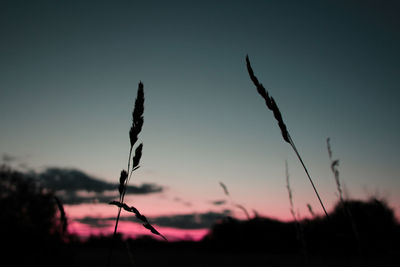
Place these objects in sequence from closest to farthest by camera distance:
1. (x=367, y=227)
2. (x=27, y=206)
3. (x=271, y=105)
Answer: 1. (x=271, y=105)
2. (x=367, y=227)
3. (x=27, y=206)

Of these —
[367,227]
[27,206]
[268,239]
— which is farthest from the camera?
[27,206]

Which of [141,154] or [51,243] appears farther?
[51,243]

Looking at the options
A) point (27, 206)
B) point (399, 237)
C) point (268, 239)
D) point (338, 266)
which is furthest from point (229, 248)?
point (27, 206)

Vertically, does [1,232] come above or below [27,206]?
below

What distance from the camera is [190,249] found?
43.7ft

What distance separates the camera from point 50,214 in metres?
12.7

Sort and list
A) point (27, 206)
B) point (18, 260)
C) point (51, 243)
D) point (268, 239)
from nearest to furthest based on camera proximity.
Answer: point (18, 260), point (51, 243), point (268, 239), point (27, 206)

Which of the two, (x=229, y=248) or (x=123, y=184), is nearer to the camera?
(x=123, y=184)

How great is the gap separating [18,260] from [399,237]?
1232 centimetres

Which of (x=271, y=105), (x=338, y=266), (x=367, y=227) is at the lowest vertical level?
(x=338, y=266)

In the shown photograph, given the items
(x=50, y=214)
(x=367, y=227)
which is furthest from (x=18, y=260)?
(x=367, y=227)

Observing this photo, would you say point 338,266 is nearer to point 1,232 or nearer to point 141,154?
point 141,154

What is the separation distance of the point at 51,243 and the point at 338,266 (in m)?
8.41

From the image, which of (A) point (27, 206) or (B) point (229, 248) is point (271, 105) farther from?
(A) point (27, 206)
